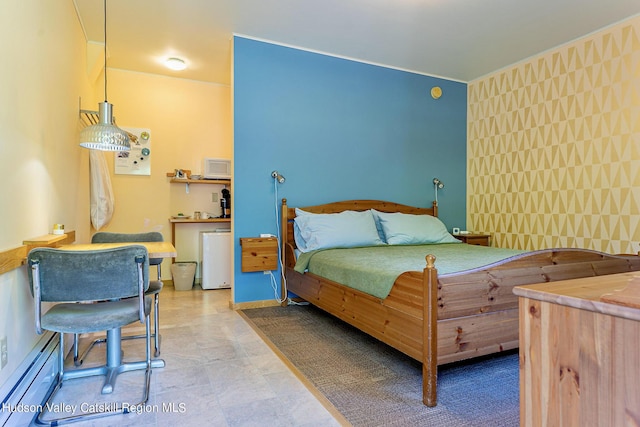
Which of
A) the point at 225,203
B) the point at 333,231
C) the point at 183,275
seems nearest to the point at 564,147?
the point at 333,231

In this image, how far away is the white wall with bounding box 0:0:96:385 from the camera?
1.69 meters

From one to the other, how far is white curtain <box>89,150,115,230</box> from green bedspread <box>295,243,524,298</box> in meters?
2.37

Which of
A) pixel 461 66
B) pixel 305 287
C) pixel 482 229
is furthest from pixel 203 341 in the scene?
pixel 461 66

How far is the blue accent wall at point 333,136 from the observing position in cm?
380

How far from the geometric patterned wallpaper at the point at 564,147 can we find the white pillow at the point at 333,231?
70.6 inches

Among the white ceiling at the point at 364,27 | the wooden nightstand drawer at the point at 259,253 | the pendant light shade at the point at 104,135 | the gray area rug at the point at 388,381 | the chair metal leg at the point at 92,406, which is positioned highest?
the white ceiling at the point at 364,27

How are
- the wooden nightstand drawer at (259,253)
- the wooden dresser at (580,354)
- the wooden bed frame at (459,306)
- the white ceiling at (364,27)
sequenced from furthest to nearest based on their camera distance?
the wooden nightstand drawer at (259,253), the white ceiling at (364,27), the wooden bed frame at (459,306), the wooden dresser at (580,354)

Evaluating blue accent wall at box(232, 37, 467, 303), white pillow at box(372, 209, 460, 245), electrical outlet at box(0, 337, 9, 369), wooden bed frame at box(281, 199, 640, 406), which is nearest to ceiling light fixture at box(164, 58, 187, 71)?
blue accent wall at box(232, 37, 467, 303)

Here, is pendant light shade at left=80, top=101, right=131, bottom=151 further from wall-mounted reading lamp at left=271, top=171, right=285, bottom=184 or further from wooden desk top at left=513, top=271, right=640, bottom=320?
wooden desk top at left=513, top=271, right=640, bottom=320

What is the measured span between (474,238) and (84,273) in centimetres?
403

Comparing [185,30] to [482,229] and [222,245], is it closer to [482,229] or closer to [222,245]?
[222,245]

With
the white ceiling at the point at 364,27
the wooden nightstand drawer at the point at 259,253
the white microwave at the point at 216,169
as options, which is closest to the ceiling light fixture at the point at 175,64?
the white ceiling at the point at 364,27

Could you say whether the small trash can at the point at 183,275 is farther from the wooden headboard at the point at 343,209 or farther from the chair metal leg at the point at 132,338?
the chair metal leg at the point at 132,338

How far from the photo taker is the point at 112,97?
4.62 metres
